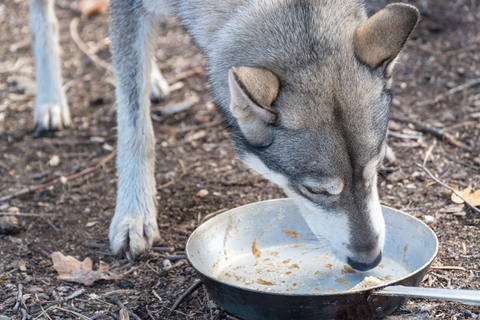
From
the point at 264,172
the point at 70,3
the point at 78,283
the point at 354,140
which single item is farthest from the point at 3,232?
the point at 70,3

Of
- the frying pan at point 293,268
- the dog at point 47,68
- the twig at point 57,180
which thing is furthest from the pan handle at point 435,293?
the dog at point 47,68

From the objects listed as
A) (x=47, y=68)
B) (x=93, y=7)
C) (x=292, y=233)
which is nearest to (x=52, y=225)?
(x=292, y=233)

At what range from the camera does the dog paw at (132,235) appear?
370 centimetres

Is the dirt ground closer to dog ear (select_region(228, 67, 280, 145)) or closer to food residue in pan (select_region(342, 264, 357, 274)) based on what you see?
food residue in pan (select_region(342, 264, 357, 274))

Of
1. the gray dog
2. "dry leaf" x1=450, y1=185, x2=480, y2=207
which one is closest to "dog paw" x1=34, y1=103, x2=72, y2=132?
the gray dog

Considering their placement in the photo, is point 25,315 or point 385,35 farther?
point 25,315

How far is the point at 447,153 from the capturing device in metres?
4.61

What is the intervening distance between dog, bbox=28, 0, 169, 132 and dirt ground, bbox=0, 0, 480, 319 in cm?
21

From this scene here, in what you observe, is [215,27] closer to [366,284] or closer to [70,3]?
[366,284]

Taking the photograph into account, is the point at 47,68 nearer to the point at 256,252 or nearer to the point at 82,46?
the point at 82,46

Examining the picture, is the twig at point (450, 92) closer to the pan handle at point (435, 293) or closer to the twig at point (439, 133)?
the twig at point (439, 133)

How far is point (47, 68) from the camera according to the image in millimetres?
5797

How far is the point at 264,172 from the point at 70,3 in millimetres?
7252

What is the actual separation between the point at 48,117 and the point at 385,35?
4.09m
